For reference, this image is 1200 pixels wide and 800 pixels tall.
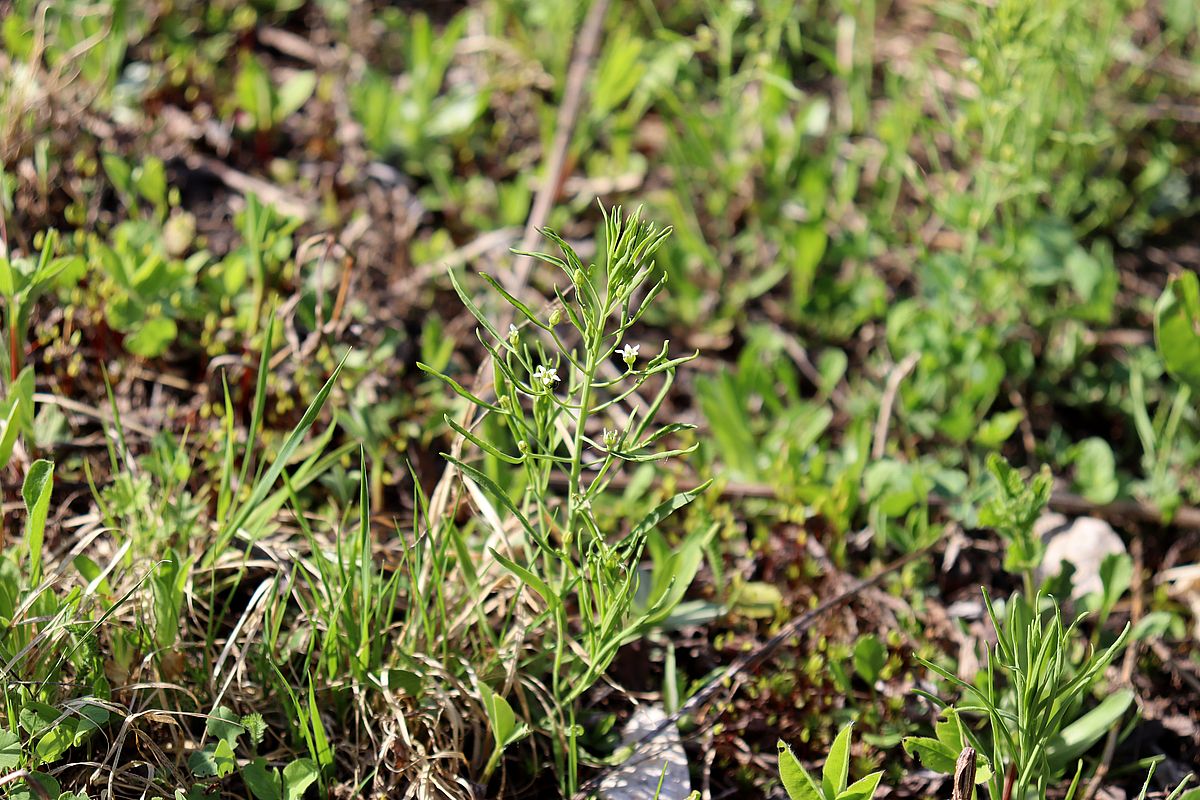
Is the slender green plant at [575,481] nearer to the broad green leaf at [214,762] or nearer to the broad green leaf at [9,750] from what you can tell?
the broad green leaf at [214,762]

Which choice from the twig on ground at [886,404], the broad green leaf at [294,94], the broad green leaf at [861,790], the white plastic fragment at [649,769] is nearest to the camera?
the broad green leaf at [861,790]

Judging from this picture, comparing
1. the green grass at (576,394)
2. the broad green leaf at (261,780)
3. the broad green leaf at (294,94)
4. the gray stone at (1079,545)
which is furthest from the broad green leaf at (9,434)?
the gray stone at (1079,545)

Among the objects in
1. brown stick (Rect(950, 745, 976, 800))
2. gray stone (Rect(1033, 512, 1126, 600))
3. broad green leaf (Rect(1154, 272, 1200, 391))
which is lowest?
gray stone (Rect(1033, 512, 1126, 600))

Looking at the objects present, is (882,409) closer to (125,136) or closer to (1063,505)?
(1063,505)

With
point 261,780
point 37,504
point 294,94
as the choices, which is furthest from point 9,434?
point 294,94

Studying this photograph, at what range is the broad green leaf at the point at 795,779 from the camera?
1.74 meters

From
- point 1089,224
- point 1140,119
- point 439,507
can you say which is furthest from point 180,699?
point 1140,119

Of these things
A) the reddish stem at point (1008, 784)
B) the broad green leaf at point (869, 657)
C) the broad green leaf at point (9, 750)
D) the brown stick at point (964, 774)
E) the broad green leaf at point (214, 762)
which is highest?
the broad green leaf at point (9, 750)

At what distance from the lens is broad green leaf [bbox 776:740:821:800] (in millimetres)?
1742

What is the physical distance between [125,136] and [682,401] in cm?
175

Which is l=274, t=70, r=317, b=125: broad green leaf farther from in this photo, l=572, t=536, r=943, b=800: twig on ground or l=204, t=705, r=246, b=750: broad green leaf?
l=572, t=536, r=943, b=800: twig on ground

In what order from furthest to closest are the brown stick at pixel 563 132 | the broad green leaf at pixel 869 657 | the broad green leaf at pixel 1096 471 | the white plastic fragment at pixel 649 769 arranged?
the brown stick at pixel 563 132 → the broad green leaf at pixel 1096 471 → the broad green leaf at pixel 869 657 → the white plastic fragment at pixel 649 769

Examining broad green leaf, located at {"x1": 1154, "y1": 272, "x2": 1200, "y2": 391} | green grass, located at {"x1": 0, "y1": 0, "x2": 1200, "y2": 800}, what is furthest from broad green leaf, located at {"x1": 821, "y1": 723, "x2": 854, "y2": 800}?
broad green leaf, located at {"x1": 1154, "y1": 272, "x2": 1200, "y2": 391}

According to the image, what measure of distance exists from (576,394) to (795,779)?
3.64ft
